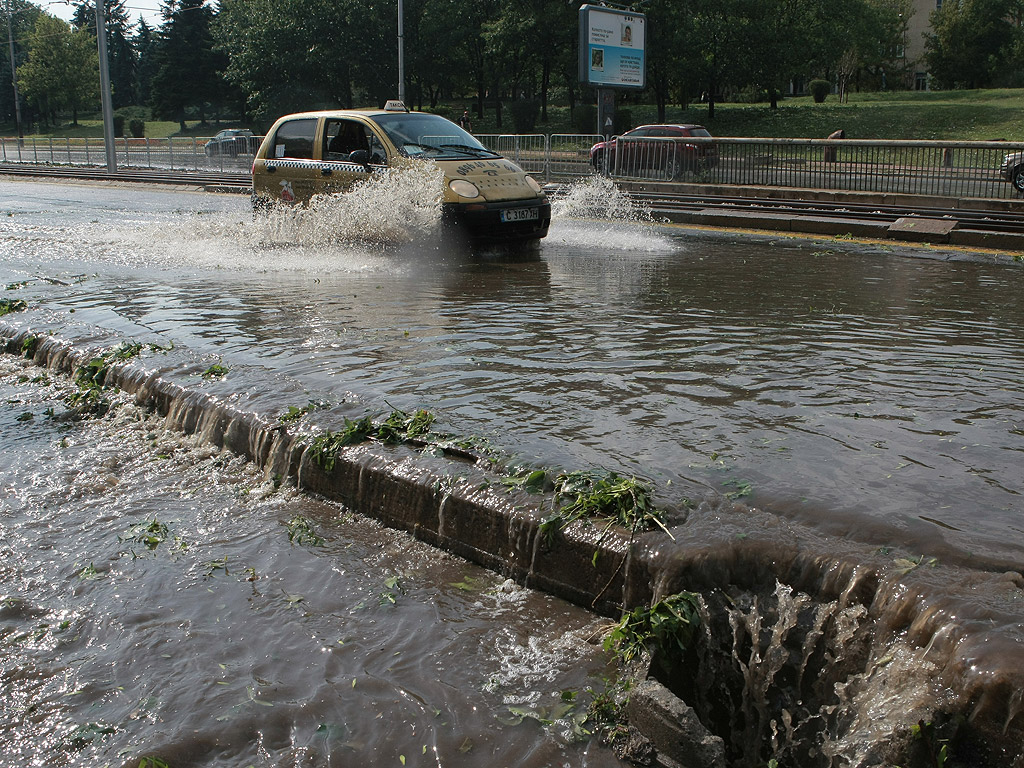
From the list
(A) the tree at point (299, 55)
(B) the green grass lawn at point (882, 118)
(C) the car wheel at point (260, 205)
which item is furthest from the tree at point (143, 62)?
(C) the car wheel at point (260, 205)

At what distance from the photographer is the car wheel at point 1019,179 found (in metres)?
14.2

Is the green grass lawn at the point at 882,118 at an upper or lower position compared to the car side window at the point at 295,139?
upper

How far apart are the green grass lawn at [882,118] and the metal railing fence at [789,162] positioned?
24969 mm

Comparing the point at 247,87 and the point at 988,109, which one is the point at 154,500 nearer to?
the point at 988,109

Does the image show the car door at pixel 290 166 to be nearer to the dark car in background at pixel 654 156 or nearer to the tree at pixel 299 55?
the dark car in background at pixel 654 156

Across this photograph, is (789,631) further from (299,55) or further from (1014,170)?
(299,55)

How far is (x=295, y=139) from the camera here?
41.8ft

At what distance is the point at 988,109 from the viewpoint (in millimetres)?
45406

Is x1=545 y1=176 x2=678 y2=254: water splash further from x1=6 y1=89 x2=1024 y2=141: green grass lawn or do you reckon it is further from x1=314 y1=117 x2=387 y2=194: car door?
x1=6 y1=89 x2=1024 y2=141: green grass lawn

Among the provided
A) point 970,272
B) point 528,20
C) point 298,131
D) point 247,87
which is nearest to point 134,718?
point 970,272

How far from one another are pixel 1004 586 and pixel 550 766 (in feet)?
4.96

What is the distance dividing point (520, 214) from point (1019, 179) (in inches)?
313

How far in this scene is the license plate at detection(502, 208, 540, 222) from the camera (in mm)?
11328

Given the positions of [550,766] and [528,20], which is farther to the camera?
[528,20]
